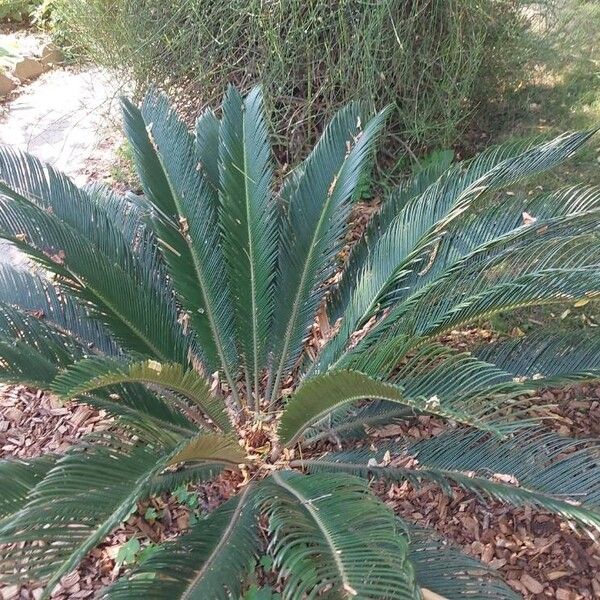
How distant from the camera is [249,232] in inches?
92.7

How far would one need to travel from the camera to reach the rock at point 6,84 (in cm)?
557

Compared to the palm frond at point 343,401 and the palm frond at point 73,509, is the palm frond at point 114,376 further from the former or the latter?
the palm frond at point 343,401

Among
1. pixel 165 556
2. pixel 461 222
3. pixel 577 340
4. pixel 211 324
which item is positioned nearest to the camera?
pixel 165 556

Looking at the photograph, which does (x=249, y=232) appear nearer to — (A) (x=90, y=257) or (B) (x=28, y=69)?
(A) (x=90, y=257)

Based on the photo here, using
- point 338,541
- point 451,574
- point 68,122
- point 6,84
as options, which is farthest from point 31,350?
point 6,84

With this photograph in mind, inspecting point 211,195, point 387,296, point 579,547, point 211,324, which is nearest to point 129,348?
point 211,324

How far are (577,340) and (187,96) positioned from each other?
8.57ft

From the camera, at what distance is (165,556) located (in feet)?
5.10

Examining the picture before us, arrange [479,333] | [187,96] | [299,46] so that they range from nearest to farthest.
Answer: [479,333]
[299,46]
[187,96]

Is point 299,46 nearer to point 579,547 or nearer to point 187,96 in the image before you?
point 187,96

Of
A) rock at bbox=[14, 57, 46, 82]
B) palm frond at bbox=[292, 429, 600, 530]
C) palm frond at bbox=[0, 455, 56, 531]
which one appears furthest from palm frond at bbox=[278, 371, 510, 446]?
rock at bbox=[14, 57, 46, 82]

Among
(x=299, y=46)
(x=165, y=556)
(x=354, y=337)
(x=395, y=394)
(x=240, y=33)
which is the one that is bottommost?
(x=165, y=556)

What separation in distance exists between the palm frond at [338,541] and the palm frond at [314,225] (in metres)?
0.75

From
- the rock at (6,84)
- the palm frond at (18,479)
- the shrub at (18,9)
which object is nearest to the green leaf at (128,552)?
the palm frond at (18,479)
